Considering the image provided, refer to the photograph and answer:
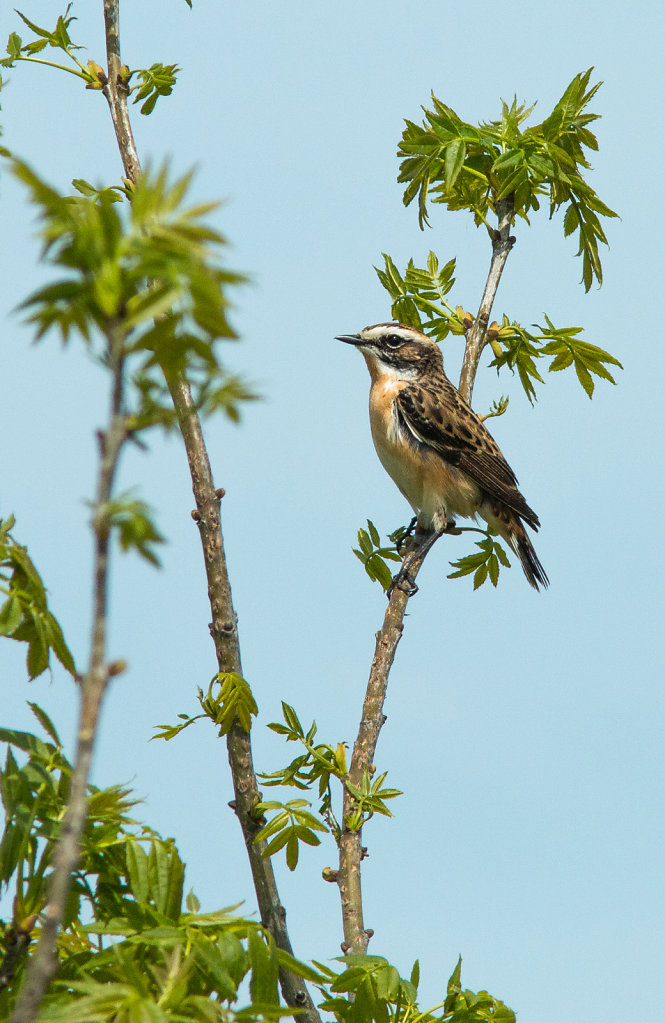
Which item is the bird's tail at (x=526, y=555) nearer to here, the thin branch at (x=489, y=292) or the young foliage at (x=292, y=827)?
the thin branch at (x=489, y=292)

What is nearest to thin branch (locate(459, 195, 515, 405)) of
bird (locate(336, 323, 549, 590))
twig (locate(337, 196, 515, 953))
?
twig (locate(337, 196, 515, 953))

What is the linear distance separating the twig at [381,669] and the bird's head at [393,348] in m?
3.03

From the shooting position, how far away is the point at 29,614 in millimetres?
2809

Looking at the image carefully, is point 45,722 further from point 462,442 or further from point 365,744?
point 462,442

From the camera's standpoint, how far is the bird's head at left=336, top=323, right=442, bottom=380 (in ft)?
34.5

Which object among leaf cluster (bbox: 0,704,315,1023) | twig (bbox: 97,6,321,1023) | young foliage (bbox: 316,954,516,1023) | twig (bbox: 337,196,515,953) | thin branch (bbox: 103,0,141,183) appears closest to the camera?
leaf cluster (bbox: 0,704,315,1023)

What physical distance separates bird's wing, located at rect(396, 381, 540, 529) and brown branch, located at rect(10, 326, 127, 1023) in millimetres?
8337

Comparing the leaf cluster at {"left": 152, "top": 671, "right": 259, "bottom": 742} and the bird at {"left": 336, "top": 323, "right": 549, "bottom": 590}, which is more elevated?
the bird at {"left": 336, "top": 323, "right": 549, "bottom": 590}

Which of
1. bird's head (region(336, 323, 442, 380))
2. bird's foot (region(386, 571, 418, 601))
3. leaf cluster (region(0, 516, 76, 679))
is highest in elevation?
bird's head (region(336, 323, 442, 380))

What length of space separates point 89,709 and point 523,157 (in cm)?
518

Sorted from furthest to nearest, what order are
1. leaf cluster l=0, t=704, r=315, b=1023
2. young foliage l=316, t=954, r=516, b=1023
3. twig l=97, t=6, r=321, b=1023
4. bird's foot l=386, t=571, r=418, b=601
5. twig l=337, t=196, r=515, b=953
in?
bird's foot l=386, t=571, r=418, b=601, twig l=337, t=196, r=515, b=953, twig l=97, t=6, r=321, b=1023, young foliage l=316, t=954, r=516, b=1023, leaf cluster l=0, t=704, r=315, b=1023

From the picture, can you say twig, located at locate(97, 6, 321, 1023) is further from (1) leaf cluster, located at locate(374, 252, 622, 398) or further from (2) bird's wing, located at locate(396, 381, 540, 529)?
(2) bird's wing, located at locate(396, 381, 540, 529)

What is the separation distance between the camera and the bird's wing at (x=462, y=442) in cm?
976

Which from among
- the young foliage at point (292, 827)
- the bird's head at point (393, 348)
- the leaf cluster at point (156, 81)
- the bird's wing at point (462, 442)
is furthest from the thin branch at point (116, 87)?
the bird's head at point (393, 348)
